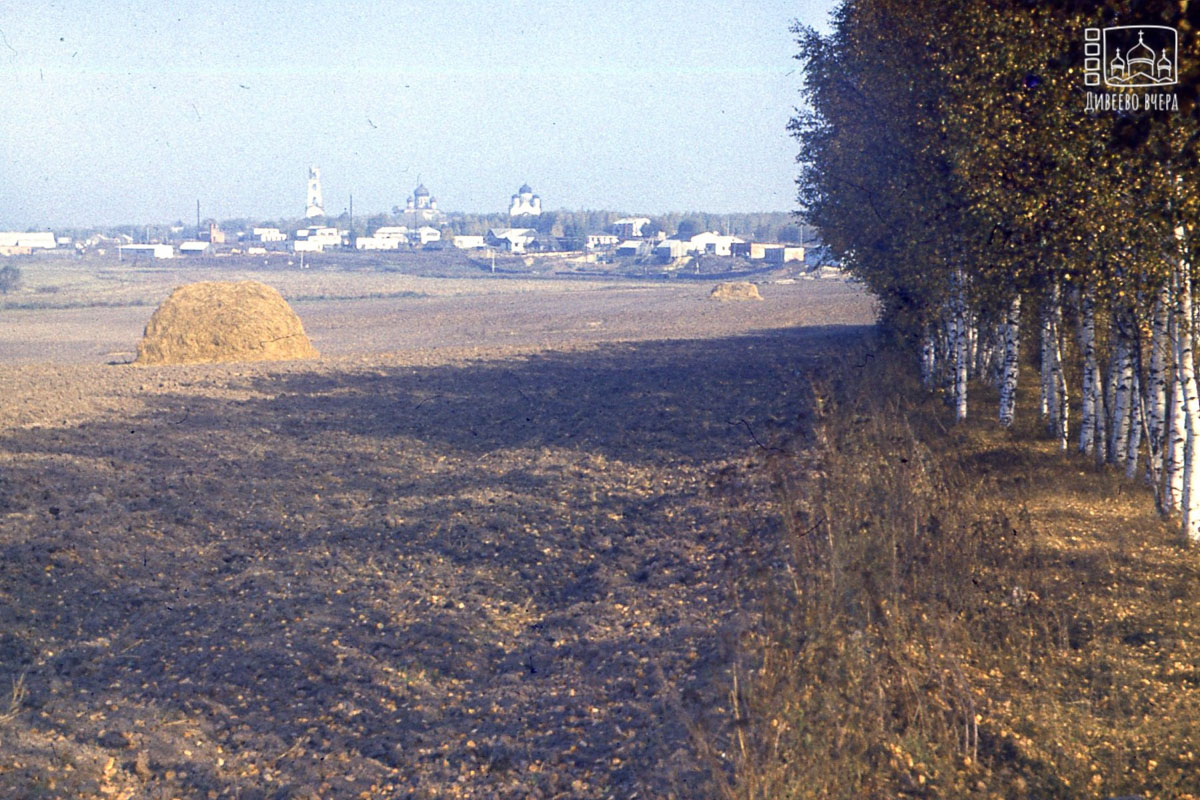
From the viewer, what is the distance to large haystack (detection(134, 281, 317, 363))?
3045 cm

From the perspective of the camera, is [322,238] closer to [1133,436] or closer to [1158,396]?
[1133,436]

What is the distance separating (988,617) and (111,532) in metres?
8.55

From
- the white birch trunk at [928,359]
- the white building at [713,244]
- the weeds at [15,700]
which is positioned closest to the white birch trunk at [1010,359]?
the white birch trunk at [928,359]

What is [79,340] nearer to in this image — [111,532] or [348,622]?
[111,532]

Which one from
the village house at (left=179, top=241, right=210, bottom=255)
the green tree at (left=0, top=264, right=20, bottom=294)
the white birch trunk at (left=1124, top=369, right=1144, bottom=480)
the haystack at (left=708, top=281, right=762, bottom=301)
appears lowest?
the white birch trunk at (left=1124, top=369, right=1144, bottom=480)

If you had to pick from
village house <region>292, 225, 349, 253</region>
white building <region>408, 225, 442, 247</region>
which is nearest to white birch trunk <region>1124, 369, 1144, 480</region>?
village house <region>292, 225, 349, 253</region>

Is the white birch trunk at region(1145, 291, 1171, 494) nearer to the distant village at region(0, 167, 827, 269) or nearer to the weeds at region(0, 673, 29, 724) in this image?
the weeds at region(0, 673, 29, 724)

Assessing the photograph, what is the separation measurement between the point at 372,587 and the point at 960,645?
16.0ft

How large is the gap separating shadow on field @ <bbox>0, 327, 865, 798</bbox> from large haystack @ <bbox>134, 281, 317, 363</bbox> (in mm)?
13422

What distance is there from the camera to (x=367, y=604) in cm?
876

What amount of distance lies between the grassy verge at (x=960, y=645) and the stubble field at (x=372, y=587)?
0.51m

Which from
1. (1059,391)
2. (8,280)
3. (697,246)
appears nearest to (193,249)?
(697,246)

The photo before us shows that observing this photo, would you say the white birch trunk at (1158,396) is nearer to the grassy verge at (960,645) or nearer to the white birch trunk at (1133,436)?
the white birch trunk at (1133,436)

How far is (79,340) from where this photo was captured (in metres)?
45.5
